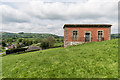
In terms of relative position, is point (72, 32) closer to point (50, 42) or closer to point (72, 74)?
point (72, 74)

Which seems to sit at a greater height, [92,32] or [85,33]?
[92,32]

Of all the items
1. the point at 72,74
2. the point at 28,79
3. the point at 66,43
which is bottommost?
the point at 28,79

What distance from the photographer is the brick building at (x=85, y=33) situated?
24.0m

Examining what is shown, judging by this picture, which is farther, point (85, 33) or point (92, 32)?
point (85, 33)

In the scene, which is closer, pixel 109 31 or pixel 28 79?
pixel 28 79

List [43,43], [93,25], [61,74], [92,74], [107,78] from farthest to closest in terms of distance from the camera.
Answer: [43,43] < [93,25] < [61,74] < [92,74] < [107,78]

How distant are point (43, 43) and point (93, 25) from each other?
183 ft

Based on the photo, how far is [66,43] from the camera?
82.4 feet

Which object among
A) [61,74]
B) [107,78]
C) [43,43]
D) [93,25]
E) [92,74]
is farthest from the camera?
[43,43]

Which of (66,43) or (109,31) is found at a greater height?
(109,31)

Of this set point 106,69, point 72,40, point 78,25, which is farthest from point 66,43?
point 106,69

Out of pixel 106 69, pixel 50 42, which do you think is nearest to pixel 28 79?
pixel 106 69

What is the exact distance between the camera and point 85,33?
2453cm

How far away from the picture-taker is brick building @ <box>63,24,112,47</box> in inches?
945
